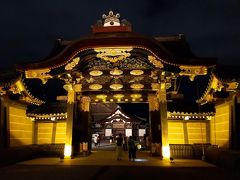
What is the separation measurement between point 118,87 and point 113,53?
4177mm

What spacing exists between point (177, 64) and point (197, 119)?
4708mm

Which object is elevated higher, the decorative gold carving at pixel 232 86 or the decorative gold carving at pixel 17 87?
the decorative gold carving at pixel 17 87

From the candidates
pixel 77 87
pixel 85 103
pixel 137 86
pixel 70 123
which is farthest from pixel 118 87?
pixel 70 123

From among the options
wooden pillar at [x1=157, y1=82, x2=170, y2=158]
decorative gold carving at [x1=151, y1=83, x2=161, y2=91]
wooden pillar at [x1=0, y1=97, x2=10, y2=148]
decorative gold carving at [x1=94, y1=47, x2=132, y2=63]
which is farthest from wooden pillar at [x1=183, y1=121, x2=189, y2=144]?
wooden pillar at [x1=0, y1=97, x2=10, y2=148]

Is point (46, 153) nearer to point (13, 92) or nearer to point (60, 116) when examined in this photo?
point (60, 116)

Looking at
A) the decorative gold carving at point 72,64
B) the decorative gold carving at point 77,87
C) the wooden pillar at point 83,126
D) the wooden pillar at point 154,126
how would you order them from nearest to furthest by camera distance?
the decorative gold carving at point 72,64
the decorative gold carving at point 77,87
the wooden pillar at point 154,126
the wooden pillar at point 83,126

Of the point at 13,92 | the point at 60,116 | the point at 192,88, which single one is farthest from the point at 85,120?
the point at 192,88

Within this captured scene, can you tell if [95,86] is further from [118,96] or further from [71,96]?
[71,96]

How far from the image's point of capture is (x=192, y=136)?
18.0 meters

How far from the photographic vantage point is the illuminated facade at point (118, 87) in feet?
48.2

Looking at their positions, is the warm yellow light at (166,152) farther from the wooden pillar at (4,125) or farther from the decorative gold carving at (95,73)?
the wooden pillar at (4,125)

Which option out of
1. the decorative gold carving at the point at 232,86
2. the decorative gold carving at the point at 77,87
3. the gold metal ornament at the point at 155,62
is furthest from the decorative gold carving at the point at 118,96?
the decorative gold carving at the point at 232,86

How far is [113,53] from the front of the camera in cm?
1520

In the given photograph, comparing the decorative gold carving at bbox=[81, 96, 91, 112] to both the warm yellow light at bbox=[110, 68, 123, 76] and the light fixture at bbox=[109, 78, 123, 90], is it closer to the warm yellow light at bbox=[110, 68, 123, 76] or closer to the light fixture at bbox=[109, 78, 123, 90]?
the light fixture at bbox=[109, 78, 123, 90]
